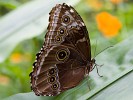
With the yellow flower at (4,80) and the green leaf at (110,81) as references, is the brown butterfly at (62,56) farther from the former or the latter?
the yellow flower at (4,80)

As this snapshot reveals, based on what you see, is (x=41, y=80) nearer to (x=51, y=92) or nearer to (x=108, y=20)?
(x=51, y=92)

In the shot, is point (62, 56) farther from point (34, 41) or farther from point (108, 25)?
point (108, 25)

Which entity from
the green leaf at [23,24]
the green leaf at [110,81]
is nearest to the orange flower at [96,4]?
the green leaf at [23,24]

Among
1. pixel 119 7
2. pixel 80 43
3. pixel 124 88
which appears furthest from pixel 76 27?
pixel 119 7

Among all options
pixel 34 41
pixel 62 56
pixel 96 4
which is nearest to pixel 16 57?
pixel 34 41

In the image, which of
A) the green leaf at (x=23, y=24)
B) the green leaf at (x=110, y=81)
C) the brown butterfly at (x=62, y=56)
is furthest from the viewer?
the green leaf at (x=23, y=24)

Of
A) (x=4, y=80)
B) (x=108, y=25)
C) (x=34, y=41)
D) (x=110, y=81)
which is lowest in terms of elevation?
(x=4, y=80)
